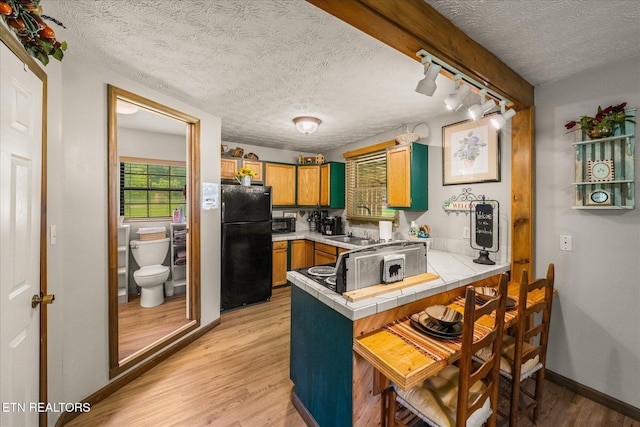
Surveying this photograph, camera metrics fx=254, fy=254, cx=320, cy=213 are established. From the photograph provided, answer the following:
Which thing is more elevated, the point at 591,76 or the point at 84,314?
the point at 591,76

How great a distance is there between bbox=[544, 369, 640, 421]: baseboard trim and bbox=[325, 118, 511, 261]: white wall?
97 centimetres

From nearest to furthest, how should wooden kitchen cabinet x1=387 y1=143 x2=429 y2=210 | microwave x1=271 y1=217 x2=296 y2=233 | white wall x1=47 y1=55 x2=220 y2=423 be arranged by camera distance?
1. white wall x1=47 y1=55 x2=220 y2=423
2. wooden kitchen cabinet x1=387 y1=143 x2=429 y2=210
3. microwave x1=271 y1=217 x2=296 y2=233

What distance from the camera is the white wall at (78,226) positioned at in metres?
1.56

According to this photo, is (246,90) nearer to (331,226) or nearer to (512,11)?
(512,11)

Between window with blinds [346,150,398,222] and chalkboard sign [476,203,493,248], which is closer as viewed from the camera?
chalkboard sign [476,203,493,248]

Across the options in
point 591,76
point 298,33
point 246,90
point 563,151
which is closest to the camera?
point 298,33

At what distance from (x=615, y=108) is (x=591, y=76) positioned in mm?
326

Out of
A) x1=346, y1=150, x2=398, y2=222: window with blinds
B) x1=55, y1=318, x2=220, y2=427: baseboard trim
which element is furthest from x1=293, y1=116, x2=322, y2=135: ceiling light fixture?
x1=55, y1=318, x2=220, y2=427: baseboard trim

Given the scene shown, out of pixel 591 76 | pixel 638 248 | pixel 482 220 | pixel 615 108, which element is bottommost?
pixel 638 248

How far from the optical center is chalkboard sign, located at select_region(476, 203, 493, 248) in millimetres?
2305

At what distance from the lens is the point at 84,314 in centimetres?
177

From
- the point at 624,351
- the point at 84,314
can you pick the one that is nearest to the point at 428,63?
the point at 624,351

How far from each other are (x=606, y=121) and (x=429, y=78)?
4.34 ft

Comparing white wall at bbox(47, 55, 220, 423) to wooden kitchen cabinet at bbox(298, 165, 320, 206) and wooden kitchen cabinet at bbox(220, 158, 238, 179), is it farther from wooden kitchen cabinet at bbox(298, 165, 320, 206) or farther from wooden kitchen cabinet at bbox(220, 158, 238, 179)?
wooden kitchen cabinet at bbox(298, 165, 320, 206)
